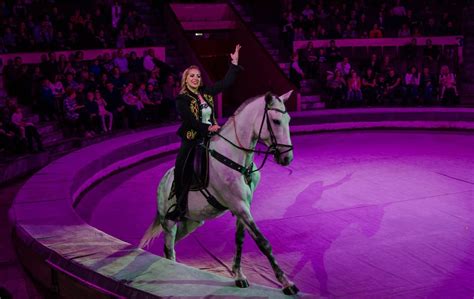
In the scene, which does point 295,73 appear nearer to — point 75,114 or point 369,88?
point 369,88

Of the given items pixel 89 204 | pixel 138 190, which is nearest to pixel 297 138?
pixel 138 190

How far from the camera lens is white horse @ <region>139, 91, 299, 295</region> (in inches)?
236

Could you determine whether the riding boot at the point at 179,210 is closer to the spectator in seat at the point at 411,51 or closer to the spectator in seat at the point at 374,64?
the spectator in seat at the point at 374,64

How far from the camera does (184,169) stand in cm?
642

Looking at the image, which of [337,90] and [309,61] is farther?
[309,61]

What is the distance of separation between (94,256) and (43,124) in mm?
8417

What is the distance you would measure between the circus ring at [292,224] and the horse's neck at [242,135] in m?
1.18

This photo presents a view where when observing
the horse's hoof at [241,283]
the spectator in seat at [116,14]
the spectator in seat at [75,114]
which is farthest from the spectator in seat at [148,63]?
the horse's hoof at [241,283]

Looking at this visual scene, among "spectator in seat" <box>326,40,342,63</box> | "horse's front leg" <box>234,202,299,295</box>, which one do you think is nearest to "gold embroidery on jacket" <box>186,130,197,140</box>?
"horse's front leg" <box>234,202,299,295</box>

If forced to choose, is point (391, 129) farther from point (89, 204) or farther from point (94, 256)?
point (94, 256)

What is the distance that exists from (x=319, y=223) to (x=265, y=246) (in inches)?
110

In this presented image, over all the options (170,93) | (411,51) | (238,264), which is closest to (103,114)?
(170,93)

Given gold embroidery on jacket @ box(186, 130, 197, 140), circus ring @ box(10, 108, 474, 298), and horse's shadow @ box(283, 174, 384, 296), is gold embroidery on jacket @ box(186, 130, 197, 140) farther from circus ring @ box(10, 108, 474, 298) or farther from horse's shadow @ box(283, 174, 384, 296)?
horse's shadow @ box(283, 174, 384, 296)

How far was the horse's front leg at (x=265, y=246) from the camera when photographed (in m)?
5.85
